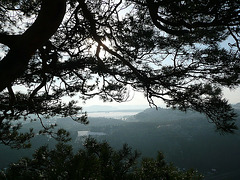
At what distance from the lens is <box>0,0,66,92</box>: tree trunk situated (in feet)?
4.02

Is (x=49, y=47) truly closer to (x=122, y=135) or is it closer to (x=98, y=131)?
(x=122, y=135)

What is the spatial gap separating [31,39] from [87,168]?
3.75 feet

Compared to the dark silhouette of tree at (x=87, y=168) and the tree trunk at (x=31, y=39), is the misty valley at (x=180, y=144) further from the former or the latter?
the tree trunk at (x=31, y=39)

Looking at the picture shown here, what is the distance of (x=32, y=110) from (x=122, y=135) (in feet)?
181

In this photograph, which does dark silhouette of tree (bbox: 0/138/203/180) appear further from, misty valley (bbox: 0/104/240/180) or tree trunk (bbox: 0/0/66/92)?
misty valley (bbox: 0/104/240/180)

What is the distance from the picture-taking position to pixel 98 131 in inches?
2473

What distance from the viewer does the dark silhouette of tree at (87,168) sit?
0.96 metres

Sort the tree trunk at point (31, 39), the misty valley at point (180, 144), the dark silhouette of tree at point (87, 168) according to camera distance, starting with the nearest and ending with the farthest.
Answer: the dark silhouette of tree at point (87, 168)
the tree trunk at point (31, 39)
the misty valley at point (180, 144)

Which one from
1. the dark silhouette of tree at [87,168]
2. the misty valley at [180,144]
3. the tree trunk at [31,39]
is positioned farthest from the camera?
the misty valley at [180,144]

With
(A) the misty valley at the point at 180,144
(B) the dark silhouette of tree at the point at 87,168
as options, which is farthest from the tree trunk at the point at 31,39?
(A) the misty valley at the point at 180,144

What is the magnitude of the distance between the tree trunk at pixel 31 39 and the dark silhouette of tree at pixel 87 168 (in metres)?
0.74

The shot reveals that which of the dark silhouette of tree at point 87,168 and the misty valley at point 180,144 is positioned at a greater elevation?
the dark silhouette of tree at point 87,168

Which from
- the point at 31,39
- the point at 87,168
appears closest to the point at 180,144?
the point at 87,168

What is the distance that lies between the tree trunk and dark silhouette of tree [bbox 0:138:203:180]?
0.74 m
